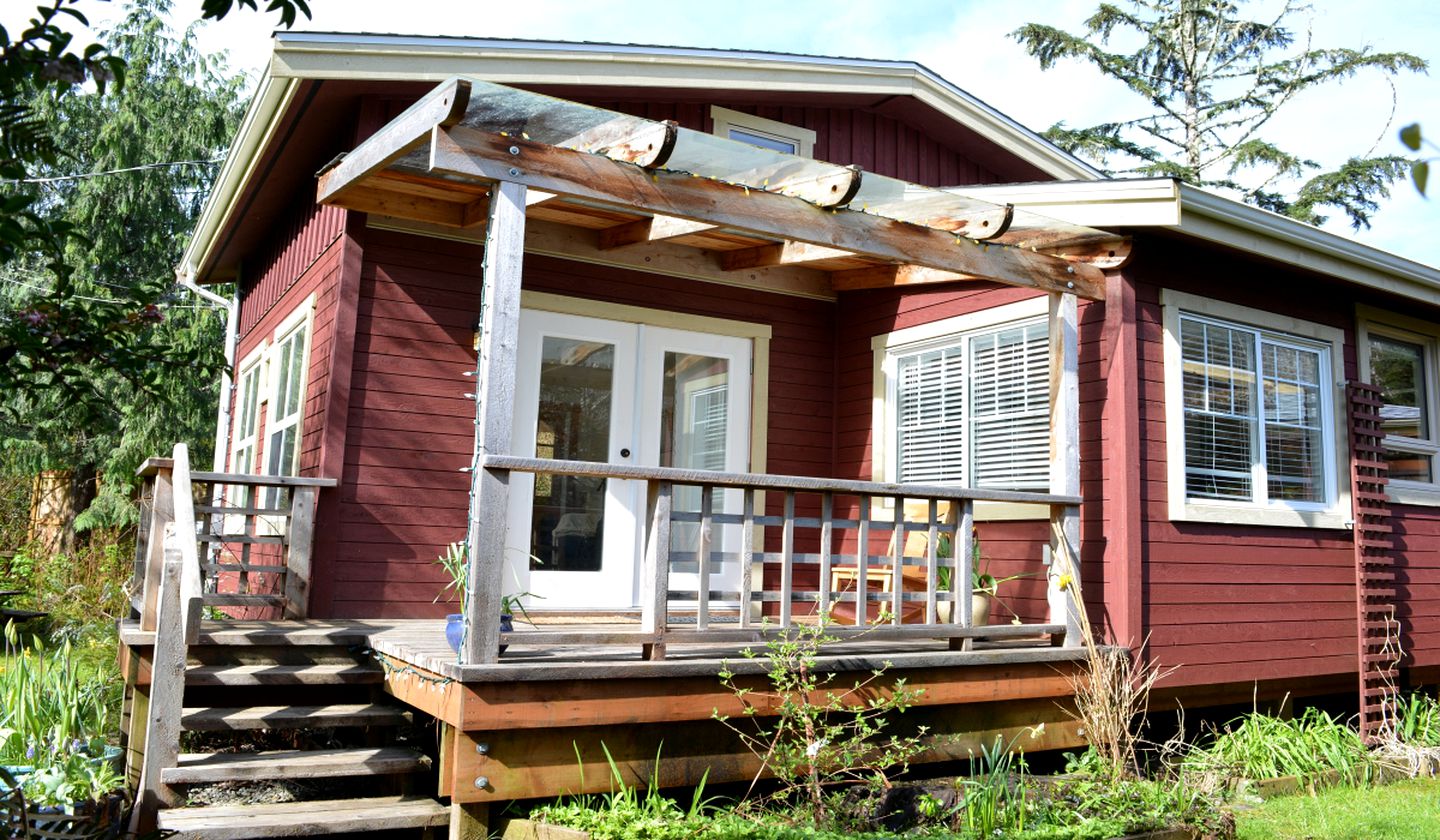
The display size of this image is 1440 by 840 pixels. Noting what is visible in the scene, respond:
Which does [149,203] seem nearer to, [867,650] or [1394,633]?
[867,650]

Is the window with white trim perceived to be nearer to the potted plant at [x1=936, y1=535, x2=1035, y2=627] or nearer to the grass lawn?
the potted plant at [x1=936, y1=535, x2=1035, y2=627]

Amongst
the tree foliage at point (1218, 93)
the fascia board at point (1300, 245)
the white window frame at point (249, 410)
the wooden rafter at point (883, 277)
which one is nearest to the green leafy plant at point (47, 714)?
the white window frame at point (249, 410)

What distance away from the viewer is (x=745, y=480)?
4750mm

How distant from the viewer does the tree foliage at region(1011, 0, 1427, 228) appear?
19875mm

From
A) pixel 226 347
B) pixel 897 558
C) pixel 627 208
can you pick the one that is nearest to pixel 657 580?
pixel 897 558

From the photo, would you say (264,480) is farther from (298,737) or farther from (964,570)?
(964,570)

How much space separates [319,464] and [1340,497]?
20.2 ft

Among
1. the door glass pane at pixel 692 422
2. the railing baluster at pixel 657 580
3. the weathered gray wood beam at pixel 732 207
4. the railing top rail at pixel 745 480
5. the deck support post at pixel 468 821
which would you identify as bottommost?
the deck support post at pixel 468 821

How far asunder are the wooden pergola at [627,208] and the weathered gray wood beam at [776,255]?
0.9 inches

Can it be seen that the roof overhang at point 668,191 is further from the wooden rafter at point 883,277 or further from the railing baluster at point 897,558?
the railing baluster at point 897,558

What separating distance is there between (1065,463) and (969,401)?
4.12 ft

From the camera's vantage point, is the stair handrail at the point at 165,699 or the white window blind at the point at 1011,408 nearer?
the stair handrail at the point at 165,699

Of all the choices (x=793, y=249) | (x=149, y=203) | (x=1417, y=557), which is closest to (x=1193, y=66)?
(x=1417, y=557)

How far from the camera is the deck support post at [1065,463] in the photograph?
571 cm
